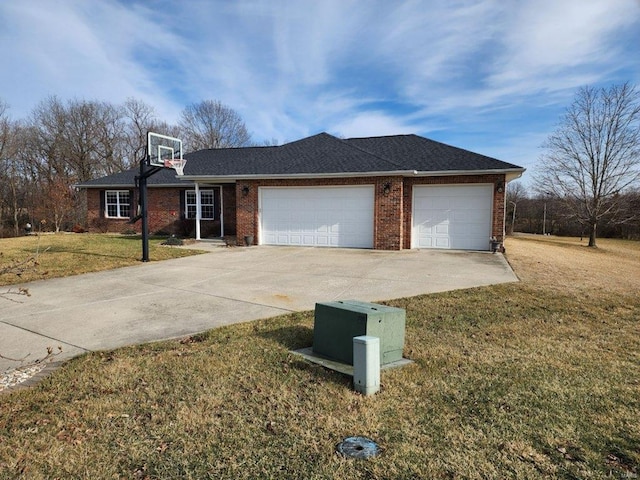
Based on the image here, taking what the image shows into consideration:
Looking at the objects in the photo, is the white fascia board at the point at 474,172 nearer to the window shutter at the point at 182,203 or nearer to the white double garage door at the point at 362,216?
the white double garage door at the point at 362,216

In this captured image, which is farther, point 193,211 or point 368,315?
point 193,211

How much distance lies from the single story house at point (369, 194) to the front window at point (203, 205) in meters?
1.04

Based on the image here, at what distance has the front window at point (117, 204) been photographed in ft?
69.8

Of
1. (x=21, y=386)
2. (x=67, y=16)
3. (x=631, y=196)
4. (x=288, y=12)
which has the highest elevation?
(x=288, y=12)

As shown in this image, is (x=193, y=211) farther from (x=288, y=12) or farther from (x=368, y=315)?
(x=368, y=315)

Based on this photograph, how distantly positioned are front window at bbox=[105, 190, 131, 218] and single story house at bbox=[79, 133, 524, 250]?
585 cm

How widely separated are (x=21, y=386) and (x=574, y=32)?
746 cm

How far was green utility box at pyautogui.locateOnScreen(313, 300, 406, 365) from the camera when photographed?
3.95m

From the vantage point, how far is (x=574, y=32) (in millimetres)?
4945

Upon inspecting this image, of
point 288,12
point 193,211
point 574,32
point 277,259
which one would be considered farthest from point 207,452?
point 193,211

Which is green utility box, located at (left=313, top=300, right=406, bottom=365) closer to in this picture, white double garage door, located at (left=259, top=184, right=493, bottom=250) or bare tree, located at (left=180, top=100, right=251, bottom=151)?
white double garage door, located at (left=259, top=184, right=493, bottom=250)

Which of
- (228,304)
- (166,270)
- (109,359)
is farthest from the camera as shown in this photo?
(166,270)

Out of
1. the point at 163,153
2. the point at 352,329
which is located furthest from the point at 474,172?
the point at 352,329

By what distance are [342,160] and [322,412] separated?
13.3 m
